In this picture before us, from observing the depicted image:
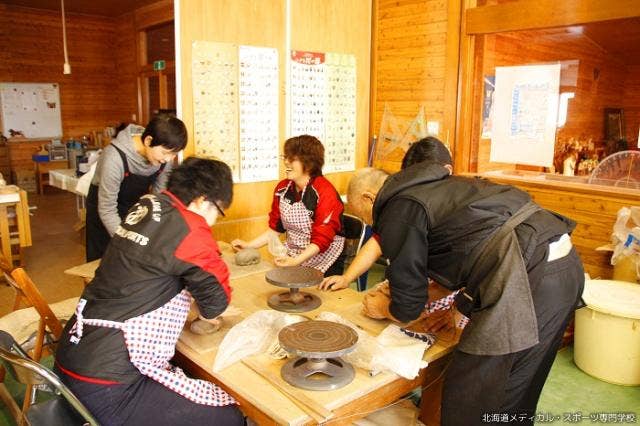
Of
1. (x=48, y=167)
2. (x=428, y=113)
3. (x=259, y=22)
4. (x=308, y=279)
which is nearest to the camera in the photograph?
(x=308, y=279)

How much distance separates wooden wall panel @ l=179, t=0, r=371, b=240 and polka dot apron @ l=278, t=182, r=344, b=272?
76 centimetres

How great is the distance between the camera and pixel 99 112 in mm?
9633

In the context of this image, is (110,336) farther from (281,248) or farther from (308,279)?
(281,248)

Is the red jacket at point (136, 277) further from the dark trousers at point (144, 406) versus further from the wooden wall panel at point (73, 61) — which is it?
the wooden wall panel at point (73, 61)

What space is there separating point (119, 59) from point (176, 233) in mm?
9240

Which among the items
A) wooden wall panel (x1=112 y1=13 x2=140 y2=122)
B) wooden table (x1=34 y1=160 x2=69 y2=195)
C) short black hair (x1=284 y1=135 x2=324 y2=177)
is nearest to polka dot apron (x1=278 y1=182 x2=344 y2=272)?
short black hair (x1=284 y1=135 x2=324 y2=177)

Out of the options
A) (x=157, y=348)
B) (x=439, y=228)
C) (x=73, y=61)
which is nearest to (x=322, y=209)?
(x=439, y=228)

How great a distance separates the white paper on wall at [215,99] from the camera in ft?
10.0

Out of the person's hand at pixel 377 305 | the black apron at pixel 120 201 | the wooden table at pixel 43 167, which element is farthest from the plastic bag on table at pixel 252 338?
the wooden table at pixel 43 167

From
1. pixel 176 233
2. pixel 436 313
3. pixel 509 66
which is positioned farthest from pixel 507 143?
pixel 176 233

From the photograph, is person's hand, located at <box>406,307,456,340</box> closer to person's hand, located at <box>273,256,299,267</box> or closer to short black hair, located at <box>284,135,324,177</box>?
person's hand, located at <box>273,256,299,267</box>

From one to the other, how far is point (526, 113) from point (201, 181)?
2.86 meters

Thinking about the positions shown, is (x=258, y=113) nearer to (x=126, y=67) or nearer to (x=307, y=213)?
(x=307, y=213)

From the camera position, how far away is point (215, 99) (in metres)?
3.16
